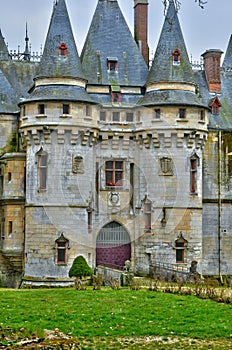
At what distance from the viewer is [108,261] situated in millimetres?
38031

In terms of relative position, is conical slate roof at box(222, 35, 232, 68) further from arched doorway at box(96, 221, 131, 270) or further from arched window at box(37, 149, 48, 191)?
arched window at box(37, 149, 48, 191)

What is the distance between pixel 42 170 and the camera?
3578 centimetres

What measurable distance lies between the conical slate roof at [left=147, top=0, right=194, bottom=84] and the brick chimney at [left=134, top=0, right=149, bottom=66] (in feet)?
10.2

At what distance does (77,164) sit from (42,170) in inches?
74.2

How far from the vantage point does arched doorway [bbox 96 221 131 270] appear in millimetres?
37812

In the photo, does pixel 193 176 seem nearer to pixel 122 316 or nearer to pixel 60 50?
pixel 60 50

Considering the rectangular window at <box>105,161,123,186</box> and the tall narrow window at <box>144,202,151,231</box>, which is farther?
the rectangular window at <box>105,161,123,186</box>

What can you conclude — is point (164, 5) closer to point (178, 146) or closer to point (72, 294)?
A: point (72, 294)

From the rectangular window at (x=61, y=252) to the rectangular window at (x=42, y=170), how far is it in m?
3.10

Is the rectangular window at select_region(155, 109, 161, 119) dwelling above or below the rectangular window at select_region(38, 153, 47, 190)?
above

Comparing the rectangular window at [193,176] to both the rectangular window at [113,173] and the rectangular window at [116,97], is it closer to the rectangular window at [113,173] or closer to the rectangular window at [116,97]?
the rectangular window at [113,173]

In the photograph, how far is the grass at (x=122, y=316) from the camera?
17.4 metres

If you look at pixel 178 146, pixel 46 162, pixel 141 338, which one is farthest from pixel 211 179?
pixel 141 338

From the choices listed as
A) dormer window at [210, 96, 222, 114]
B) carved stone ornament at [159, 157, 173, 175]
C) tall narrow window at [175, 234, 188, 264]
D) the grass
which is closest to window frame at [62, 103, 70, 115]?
carved stone ornament at [159, 157, 173, 175]
